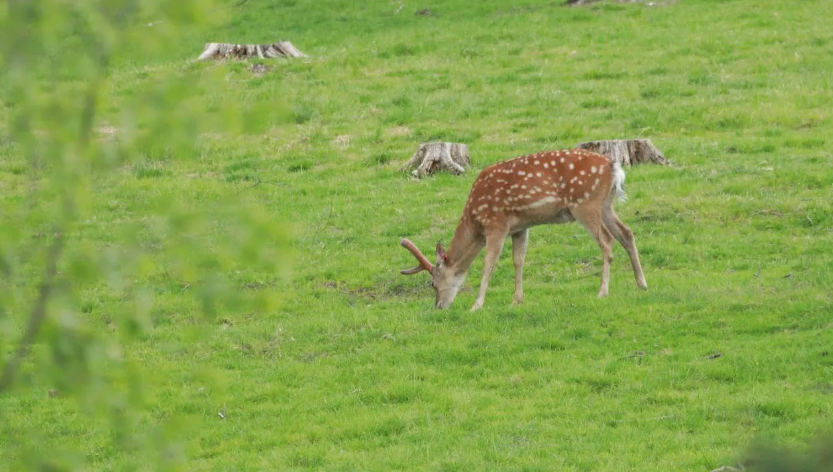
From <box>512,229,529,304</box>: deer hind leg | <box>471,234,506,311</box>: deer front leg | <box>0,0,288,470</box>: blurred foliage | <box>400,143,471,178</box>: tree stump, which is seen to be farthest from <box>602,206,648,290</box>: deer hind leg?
<box>0,0,288,470</box>: blurred foliage

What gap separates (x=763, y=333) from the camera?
11062 mm

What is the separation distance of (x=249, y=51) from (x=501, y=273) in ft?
43.9

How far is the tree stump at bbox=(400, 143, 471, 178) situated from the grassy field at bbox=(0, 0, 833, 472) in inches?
18.8

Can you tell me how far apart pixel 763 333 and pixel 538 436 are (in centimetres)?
298

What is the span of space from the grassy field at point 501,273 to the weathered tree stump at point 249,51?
830 mm

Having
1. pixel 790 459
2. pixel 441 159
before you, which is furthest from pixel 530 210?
pixel 790 459

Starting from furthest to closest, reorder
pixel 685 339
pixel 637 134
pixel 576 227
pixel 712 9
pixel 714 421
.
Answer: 1. pixel 712 9
2. pixel 637 134
3. pixel 576 227
4. pixel 685 339
5. pixel 714 421

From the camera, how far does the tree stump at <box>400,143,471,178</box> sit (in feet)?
60.7

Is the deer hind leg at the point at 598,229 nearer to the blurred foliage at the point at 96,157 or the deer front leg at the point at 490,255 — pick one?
the deer front leg at the point at 490,255

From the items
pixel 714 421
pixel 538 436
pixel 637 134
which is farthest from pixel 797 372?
pixel 637 134

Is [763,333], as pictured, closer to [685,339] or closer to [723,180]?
[685,339]

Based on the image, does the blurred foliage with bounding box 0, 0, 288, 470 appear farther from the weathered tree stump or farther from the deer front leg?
the weathered tree stump

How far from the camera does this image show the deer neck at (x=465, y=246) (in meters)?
13.4

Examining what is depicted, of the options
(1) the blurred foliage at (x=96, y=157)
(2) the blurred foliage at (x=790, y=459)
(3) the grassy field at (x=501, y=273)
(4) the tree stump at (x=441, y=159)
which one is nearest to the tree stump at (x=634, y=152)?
(3) the grassy field at (x=501, y=273)
